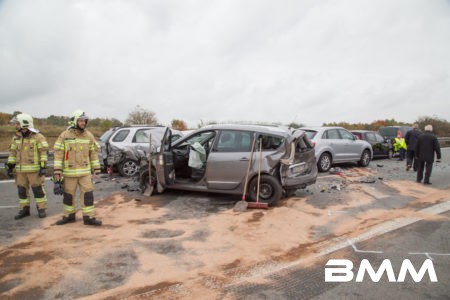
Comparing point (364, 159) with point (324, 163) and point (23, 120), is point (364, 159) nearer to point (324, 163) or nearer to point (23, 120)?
point (324, 163)

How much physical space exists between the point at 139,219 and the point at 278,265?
9.66ft

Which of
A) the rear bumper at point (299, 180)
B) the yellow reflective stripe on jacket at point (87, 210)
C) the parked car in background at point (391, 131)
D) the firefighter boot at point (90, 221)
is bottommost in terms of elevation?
the firefighter boot at point (90, 221)

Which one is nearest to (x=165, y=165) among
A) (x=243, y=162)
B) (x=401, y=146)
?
(x=243, y=162)

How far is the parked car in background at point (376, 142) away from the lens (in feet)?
51.3

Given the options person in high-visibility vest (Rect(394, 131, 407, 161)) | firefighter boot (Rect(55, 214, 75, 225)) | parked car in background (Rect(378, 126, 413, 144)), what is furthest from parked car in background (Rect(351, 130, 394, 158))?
firefighter boot (Rect(55, 214, 75, 225))

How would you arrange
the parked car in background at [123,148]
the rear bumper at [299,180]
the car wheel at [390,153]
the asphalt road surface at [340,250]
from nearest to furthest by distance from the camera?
the asphalt road surface at [340,250] → the rear bumper at [299,180] → the parked car in background at [123,148] → the car wheel at [390,153]

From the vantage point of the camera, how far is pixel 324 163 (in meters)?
11.8

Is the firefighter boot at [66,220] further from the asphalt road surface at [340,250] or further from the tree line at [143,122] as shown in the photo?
the tree line at [143,122]

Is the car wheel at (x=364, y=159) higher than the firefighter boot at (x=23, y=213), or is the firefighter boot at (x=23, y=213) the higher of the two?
the car wheel at (x=364, y=159)

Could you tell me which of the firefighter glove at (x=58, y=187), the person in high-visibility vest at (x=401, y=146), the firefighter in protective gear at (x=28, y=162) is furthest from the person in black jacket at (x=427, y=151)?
the firefighter in protective gear at (x=28, y=162)

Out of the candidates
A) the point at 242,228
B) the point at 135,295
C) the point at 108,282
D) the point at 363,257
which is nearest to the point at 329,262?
the point at 363,257

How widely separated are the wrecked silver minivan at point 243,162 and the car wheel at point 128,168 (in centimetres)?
318

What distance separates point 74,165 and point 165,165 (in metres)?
2.23

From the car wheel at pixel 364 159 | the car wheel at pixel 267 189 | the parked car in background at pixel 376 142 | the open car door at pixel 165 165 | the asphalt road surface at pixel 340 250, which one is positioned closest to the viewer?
the asphalt road surface at pixel 340 250
